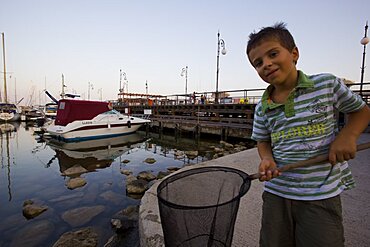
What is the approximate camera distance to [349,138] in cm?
111

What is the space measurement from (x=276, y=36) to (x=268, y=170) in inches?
34.9

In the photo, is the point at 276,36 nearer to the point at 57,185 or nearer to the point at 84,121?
the point at 57,185

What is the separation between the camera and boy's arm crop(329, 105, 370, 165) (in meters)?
1.08

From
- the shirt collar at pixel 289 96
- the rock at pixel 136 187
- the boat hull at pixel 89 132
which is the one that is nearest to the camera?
the shirt collar at pixel 289 96

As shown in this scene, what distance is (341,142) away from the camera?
110 cm

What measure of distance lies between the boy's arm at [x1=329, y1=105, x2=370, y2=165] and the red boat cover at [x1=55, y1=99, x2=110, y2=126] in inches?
541

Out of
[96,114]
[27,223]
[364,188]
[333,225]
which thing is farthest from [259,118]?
[96,114]

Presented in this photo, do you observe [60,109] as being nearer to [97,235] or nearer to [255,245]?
[97,235]

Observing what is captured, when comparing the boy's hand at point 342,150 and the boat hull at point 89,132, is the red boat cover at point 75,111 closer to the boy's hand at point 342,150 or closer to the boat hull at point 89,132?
the boat hull at point 89,132

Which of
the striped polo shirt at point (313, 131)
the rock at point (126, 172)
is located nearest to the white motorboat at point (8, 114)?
the rock at point (126, 172)

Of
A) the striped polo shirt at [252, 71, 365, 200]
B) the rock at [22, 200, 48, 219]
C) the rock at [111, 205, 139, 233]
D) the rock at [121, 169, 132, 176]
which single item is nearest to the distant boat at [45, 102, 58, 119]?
the rock at [121, 169, 132, 176]

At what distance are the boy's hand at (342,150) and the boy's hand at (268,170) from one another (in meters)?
0.31

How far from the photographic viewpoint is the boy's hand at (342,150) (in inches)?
42.4

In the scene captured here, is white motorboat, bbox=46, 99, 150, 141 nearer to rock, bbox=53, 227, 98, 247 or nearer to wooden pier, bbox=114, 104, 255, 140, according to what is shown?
wooden pier, bbox=114, 104, 255, 140
